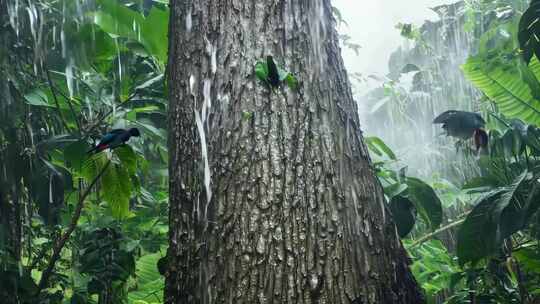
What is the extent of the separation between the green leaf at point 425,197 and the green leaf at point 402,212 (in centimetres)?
11

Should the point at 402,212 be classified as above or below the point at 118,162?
below

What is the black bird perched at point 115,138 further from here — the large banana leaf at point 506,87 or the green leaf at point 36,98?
the large banana leaf at point 506,87

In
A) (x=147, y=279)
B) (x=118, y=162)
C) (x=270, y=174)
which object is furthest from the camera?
(x=147, y=279)

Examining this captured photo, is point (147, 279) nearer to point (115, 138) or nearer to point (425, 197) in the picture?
point (115, 138)

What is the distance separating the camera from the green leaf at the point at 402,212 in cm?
228

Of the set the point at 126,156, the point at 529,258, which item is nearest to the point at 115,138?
the point at 126,156

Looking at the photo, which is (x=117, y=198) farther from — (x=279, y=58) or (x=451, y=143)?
(x=451, y=143)

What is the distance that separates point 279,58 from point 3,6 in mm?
1617

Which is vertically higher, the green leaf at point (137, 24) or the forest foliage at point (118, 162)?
the green leaf at point (137, 24)

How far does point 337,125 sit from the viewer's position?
141cm

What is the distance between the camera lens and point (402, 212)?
2.30 m

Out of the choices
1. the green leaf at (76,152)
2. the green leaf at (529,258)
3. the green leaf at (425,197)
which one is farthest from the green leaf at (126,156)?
the green leaf at (529,258)

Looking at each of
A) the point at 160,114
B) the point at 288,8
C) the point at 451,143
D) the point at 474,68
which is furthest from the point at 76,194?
the point at 451,143

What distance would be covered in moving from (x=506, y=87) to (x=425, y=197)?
2.11 feet
